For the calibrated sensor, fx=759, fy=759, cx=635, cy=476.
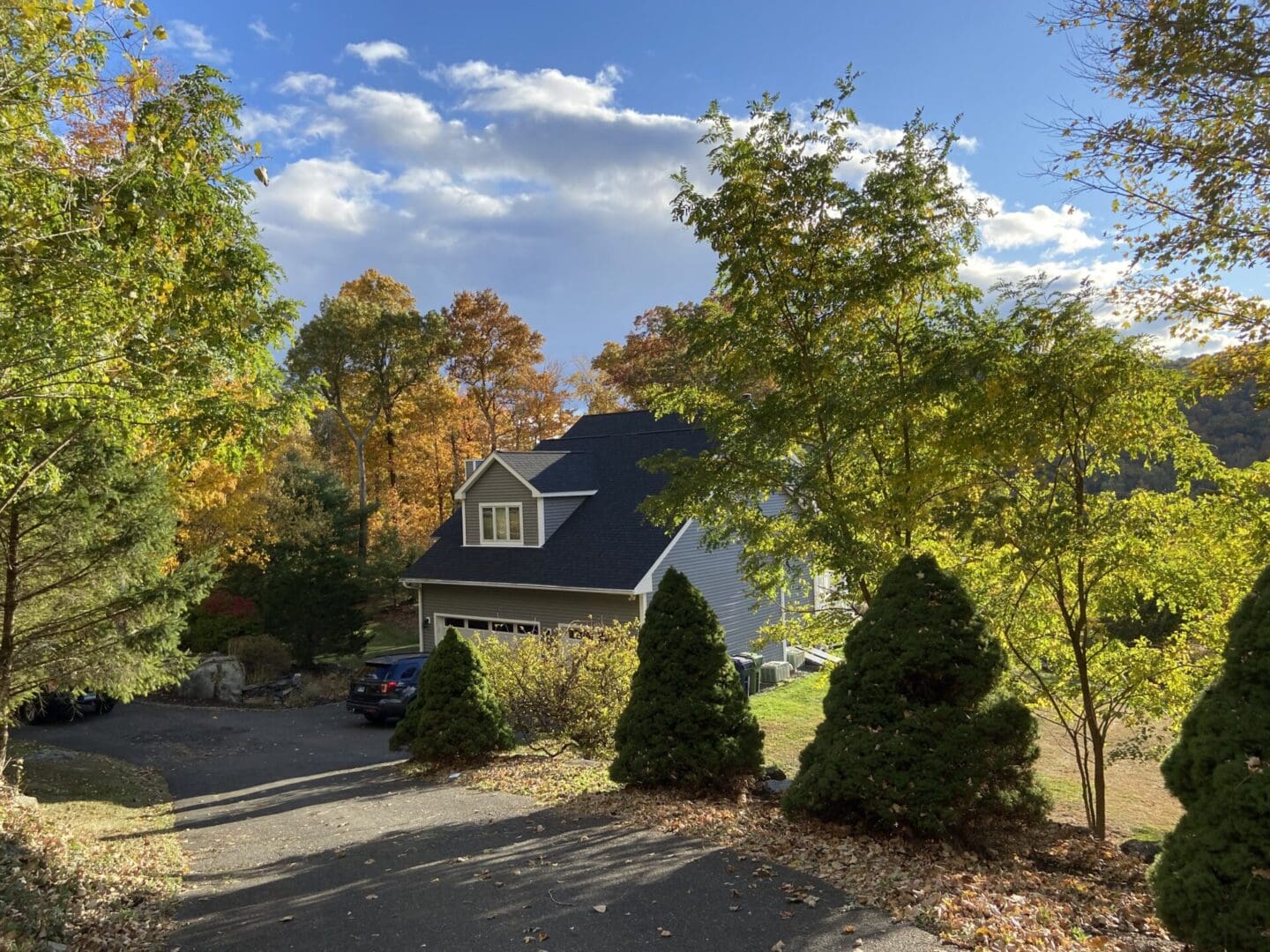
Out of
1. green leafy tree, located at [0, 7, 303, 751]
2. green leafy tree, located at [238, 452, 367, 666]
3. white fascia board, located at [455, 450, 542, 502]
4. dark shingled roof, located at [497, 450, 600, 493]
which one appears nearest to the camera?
green leafy tree, located at [0, 7, 303, 751]

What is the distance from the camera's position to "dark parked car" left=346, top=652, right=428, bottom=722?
1734 centimetres

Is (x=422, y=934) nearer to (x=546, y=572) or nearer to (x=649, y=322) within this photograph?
(x=546, y=572)

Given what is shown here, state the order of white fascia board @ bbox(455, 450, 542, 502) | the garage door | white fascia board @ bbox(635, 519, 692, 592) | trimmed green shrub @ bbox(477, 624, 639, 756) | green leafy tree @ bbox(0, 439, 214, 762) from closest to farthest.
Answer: green leafy tree @ bbox(0, 439, 214, 762) → trimmed green shrub @ bbox(477, 624, 639, 756) → white fascia board @ bbox(635, 519, 692, 592) → the garage door → white fascia board @ bbox(455, 450, 542, 502)

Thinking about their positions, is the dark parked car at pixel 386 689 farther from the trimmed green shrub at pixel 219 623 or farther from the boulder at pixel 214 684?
the trimmed green shrub at pixel 219 623

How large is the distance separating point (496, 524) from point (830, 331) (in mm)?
14041

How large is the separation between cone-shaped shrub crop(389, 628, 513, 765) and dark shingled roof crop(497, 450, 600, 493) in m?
8.96

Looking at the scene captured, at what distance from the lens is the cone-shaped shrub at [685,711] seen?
8438 millimetres

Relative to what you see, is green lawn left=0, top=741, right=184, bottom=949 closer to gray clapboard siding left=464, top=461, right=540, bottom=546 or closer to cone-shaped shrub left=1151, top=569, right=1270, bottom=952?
cone-shaped shrub left=1151, top=569, right=1270, bottom=952

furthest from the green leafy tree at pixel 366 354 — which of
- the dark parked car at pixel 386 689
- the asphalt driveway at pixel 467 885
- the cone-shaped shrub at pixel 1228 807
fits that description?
the cone-shaped shrub at pixel 1228 807

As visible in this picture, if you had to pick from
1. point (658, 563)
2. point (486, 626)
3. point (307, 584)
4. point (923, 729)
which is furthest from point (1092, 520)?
point (307, 584)

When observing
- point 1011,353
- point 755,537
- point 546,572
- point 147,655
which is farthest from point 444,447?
point 1011,353

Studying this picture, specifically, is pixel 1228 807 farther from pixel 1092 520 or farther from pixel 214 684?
pixel 214 684

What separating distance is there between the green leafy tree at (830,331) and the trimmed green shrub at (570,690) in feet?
11.2

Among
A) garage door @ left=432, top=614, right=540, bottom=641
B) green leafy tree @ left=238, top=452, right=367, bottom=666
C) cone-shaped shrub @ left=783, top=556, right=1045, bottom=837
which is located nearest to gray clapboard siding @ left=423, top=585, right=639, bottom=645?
garage door @ left=432, top=614, right=540, bottom=641
